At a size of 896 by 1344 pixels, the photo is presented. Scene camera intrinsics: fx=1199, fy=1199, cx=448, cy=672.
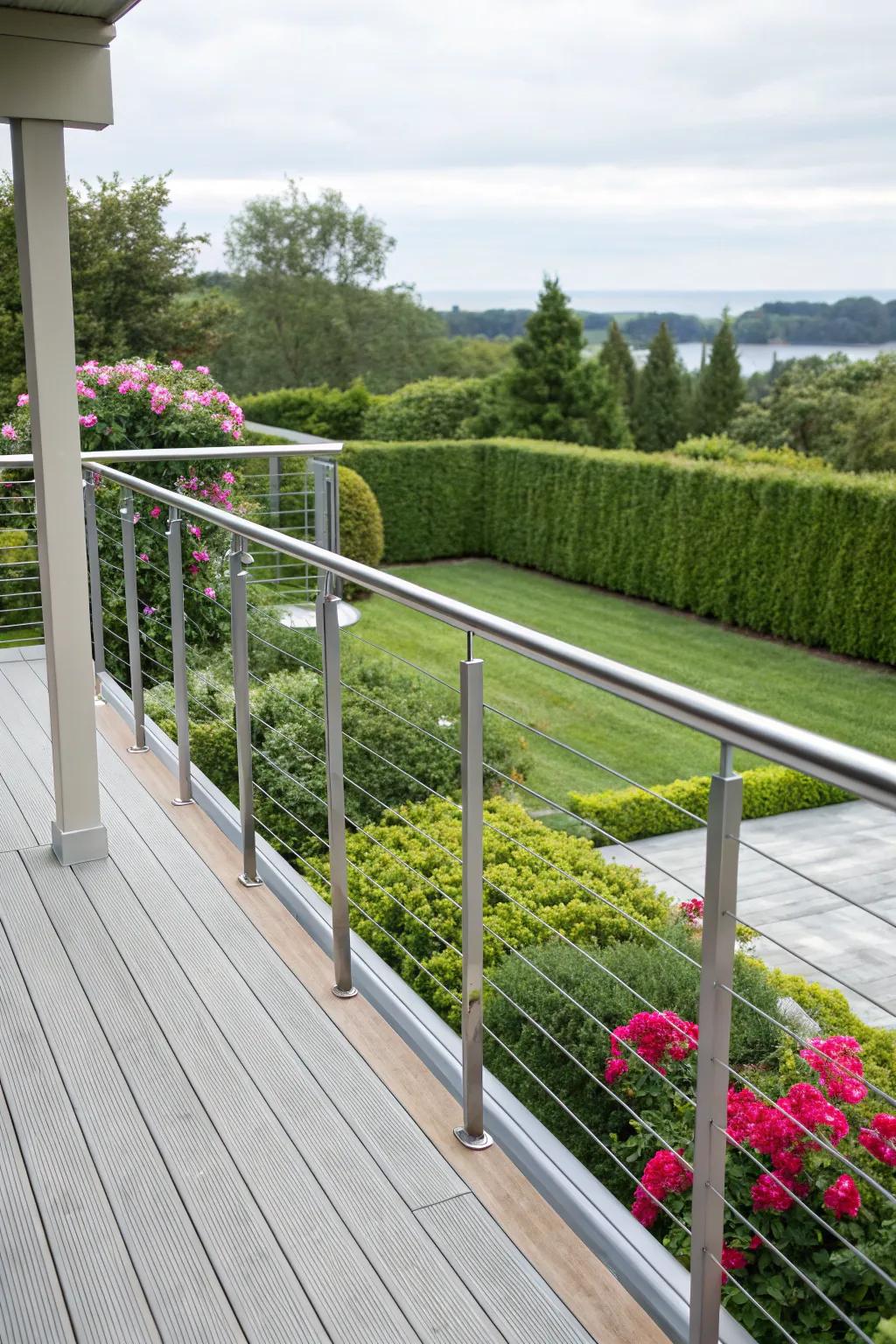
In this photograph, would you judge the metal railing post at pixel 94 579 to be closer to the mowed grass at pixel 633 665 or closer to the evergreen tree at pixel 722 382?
the mowed grass at pixel 633 665

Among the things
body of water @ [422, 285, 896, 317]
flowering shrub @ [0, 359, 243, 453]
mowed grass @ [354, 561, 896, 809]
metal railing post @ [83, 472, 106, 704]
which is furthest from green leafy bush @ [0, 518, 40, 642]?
body of water @ [422, 285, 896, 317]

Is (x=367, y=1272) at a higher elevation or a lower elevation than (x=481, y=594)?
higher

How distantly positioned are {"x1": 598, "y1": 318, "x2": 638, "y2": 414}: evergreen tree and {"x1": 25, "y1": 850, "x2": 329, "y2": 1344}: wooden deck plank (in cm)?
3582

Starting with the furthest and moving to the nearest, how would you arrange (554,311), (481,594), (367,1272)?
1. (554,311)
2. (481,594)
3. (367,1272)

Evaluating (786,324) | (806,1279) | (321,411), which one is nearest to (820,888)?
(806,1279)

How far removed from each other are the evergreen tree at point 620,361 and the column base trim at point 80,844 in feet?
116

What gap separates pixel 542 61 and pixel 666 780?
122 ft

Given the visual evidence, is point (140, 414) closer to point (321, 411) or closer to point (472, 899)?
point (472, 899)

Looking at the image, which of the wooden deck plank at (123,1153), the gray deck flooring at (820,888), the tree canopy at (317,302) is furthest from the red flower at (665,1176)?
the tree canopy at (317,302)

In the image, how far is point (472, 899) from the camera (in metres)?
2.11

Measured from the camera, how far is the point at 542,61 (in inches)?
1561

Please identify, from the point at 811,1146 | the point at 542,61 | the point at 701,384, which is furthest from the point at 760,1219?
the point at 542,61

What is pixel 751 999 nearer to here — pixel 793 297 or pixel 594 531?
pixel 594 531

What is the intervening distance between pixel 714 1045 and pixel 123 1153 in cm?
124
